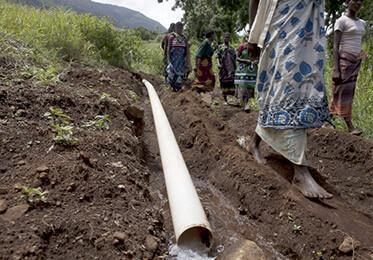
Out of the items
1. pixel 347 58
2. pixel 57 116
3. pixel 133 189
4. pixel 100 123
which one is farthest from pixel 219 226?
pixel 347 58

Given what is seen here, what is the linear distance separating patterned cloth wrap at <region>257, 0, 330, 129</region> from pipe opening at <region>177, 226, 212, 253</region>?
3.66 ft

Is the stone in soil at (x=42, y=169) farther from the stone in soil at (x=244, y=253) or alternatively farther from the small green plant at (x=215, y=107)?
the small green plant at (x=215, y=107)

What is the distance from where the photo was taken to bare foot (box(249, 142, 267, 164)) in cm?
355

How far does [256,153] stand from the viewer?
3.63 m

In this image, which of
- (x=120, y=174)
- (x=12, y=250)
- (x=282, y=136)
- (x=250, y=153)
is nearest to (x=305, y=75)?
(x=282, y=136)

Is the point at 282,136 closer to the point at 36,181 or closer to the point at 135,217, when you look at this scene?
the point at 135,217

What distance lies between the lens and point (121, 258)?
1.74m

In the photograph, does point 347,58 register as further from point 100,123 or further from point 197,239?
point 197,239

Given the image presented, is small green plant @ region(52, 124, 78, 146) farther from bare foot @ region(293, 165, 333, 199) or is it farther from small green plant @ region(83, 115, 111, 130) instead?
bare foot @ region(293, 165, 333, 199)

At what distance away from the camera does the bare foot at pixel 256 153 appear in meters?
3.55

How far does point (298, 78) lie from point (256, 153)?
917 millimetres

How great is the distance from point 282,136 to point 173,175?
91cm

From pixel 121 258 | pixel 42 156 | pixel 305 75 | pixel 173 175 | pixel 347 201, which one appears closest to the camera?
pixel 121 258

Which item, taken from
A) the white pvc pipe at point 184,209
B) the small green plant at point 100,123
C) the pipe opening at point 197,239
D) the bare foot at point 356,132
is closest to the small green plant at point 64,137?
the small green plant at point 100,123
